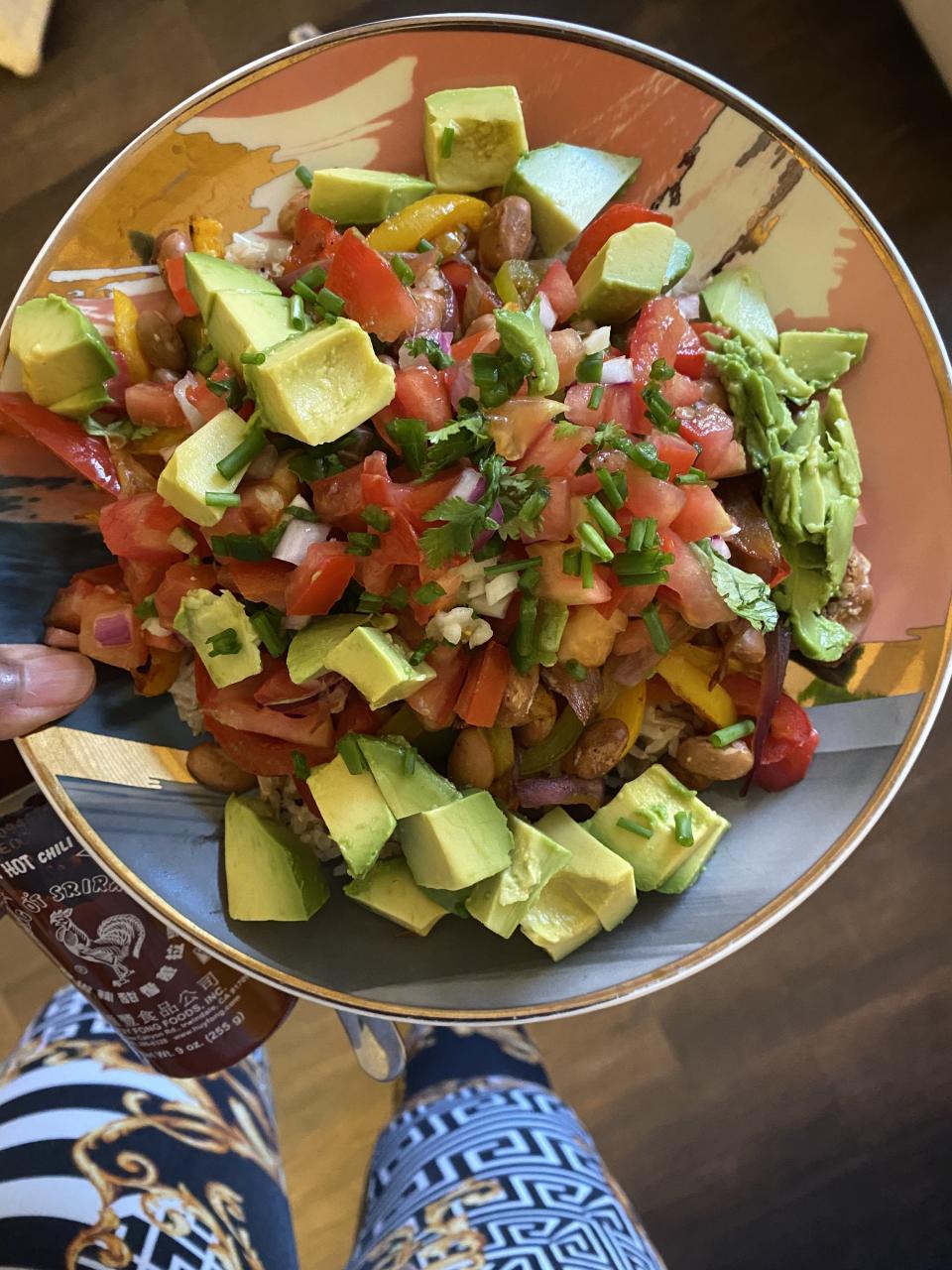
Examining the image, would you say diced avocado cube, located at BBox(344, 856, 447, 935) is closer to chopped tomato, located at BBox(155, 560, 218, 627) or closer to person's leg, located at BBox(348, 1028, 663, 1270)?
chopped tomato, located at BBox(155, 560, 218, 627)

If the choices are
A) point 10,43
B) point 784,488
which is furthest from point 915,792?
point 10,43

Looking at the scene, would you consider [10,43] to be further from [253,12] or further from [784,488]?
[784,488]

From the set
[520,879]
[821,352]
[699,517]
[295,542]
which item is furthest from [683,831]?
[821,352]

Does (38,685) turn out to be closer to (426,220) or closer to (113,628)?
(113,628)

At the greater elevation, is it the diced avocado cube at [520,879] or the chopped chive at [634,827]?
the diced avocado cube at [520,879]

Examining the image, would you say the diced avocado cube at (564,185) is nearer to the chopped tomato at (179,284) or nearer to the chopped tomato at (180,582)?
the chopped tomato at (179,284)

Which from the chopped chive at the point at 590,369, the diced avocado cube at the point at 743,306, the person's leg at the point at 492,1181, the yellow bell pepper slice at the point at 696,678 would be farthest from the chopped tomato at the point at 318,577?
A: the person's leg at the point at 492,1181
